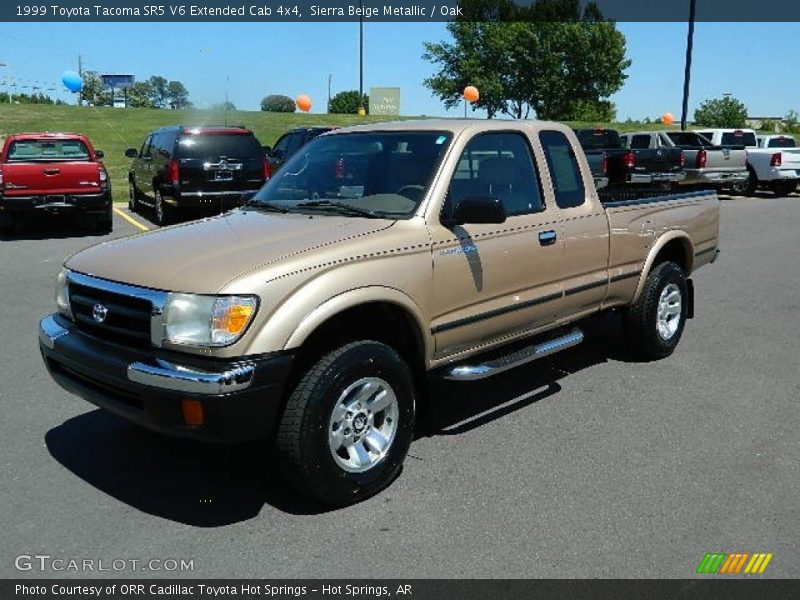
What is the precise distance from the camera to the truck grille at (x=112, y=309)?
11.4 feet

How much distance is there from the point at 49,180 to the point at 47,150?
1.03 m

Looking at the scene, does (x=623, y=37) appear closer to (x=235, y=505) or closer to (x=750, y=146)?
(x=750, y=146)

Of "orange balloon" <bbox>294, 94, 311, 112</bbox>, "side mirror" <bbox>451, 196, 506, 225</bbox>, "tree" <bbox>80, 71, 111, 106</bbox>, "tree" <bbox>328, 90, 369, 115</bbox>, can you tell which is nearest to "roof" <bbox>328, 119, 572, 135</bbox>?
"side mirror" <bbox>451, 196, 506, 225</bbox>

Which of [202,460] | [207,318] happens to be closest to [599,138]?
[202,460]

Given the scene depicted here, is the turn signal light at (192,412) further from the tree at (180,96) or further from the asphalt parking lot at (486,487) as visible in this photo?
the tree at (180,96)

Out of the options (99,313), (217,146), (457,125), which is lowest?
(99,313)

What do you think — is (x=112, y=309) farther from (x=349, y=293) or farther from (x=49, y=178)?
(x=49, y=178)

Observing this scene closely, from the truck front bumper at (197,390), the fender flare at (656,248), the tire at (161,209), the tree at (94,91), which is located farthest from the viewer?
the tree at (94,91)

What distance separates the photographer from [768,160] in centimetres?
2188

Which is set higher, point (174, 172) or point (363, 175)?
point (363, 175)

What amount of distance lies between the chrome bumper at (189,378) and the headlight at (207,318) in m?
0.12

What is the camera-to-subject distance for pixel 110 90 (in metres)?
102

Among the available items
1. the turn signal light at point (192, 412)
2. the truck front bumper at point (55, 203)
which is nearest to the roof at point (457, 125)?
the turn signal light at point (192, 412)

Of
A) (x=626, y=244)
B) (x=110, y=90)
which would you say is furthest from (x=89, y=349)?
(x=110, y=90)
